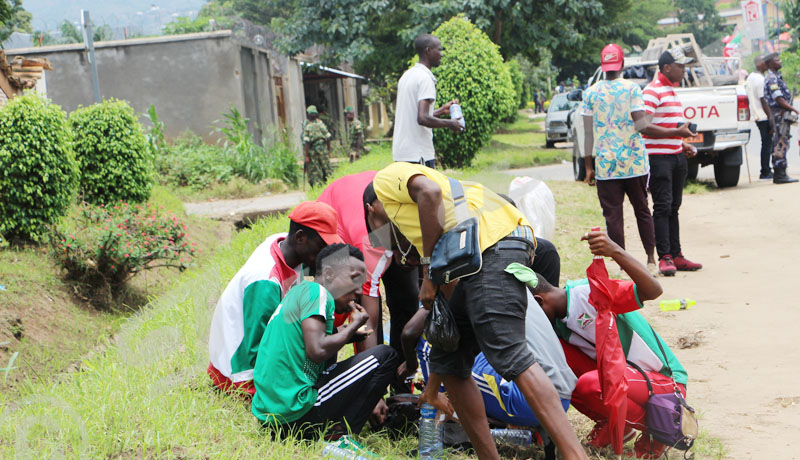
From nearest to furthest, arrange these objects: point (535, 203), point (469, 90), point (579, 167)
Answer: point (535, 203)
point (579, 167)
point (469, 90)

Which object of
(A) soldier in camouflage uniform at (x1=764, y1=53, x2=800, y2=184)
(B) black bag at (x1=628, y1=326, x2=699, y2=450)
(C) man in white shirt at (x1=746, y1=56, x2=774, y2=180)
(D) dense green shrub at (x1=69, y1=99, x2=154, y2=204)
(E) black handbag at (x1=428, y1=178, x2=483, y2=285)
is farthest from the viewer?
(C) man in white shirt at (x1=746, y1=56, x2=774, y2=180)

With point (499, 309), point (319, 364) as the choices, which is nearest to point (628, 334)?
point (499, 309)

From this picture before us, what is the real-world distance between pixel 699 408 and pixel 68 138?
7.87m

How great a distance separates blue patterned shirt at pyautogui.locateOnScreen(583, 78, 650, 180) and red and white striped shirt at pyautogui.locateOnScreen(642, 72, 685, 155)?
0.14 m

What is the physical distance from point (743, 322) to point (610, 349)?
2.55 metres

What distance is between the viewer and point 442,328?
2.99 metres

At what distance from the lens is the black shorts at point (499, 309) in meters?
2.88

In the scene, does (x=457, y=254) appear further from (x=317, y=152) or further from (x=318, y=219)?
(x=317, y=152)

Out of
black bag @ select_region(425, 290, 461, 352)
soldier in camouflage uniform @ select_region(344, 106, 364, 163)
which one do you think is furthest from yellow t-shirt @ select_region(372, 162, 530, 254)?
soldier in camouflage uniform @ select_region(344, 106, 364, 163)

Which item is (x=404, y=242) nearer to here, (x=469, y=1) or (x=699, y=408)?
(x=699, y=408)

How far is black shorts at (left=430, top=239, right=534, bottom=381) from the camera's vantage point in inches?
113

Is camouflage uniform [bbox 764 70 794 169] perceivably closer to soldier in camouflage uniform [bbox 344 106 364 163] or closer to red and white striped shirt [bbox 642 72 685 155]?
red and white striped shirt [bbox 642 72 685 155]

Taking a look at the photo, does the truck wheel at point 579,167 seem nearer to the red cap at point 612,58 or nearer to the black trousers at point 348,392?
the red cap at point 612,58

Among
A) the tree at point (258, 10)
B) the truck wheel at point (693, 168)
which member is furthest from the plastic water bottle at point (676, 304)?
the tree at point (258, 10)
